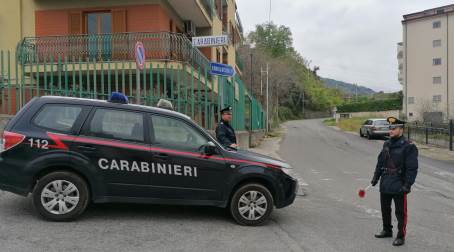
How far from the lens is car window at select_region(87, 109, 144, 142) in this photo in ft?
20.4

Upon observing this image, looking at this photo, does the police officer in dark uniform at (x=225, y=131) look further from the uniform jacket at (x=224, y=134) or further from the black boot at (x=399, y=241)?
the black boot at (x=399, y=241)

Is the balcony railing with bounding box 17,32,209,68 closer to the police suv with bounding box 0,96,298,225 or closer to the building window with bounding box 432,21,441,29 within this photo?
the police suv with bounding box 0,96,298,225

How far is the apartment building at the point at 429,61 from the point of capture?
173ft

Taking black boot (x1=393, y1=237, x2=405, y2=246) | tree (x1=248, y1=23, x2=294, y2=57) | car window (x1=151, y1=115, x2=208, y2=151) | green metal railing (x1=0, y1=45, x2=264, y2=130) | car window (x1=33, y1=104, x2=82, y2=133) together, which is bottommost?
black boot (x1=393, y1=237, x2=405, y2=246)

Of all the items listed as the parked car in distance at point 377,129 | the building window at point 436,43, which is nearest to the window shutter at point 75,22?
the parked car in distance at point 377,129

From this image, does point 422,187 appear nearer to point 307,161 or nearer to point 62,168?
point 307,161

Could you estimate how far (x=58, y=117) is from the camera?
623 cm

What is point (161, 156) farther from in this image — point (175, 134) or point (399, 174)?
point (399, 174)

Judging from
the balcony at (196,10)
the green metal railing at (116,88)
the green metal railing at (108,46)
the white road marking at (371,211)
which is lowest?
the white road marking at (371,211)

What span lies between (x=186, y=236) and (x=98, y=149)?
1650 mm

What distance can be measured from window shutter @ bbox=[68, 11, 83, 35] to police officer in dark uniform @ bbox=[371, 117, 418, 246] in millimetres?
14499

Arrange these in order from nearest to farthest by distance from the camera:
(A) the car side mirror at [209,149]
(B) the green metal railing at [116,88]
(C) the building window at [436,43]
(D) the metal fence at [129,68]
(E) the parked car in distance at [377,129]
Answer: (A) the car side mirror at [209,149], (B) the green metal railing at [116,88], (D) the metal fence at [129,68], (E) the parked car in distance at [377,129], (C) the building window at [436,43]

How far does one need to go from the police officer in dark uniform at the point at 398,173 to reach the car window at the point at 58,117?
4.21 meters

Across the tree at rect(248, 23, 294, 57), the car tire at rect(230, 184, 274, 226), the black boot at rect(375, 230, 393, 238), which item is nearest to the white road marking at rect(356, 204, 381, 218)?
the black boot at rect(375, 230, 393, 238)
